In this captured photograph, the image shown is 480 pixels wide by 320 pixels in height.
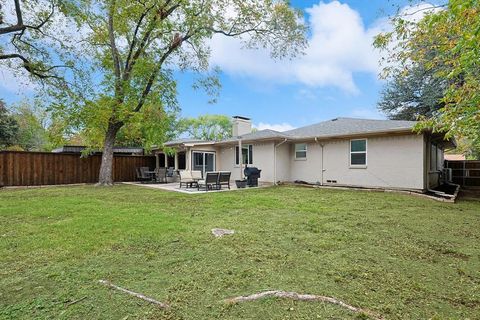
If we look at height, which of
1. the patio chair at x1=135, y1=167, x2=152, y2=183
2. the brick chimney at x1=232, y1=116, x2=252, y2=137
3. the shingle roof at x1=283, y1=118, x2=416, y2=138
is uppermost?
the brick chimney at x1=232, y1=116, x2=252, y2=137

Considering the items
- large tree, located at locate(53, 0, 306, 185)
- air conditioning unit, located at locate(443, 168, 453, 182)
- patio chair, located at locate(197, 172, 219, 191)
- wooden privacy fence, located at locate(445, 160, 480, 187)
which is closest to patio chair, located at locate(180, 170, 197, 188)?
patio chair, located at locate(197, 172, 219, 191)

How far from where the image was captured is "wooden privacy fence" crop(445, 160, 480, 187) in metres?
15.6

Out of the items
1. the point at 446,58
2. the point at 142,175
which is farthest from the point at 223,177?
the point at 446,58

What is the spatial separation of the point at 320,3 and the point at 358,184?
347 inches

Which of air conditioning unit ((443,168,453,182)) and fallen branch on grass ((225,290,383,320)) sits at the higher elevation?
air conditioning unit ((443,168,453,182))

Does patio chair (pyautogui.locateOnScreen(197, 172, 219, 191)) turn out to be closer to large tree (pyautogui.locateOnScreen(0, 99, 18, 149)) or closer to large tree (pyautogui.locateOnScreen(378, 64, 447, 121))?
large tree (pyautogui.locateOnScreen(378, 64, 447, 121))

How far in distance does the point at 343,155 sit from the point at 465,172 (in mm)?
9163

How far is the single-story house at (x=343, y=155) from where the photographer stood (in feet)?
36.3

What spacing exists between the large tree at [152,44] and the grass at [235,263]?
26.5ft

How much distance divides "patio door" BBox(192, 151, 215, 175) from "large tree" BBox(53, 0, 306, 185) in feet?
11.1

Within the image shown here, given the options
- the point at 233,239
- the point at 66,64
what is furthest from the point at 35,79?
the point at 233,239

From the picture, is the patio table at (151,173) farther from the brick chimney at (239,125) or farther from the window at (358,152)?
the window at (358,152)

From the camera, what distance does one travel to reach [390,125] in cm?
1167

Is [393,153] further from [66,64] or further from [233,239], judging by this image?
[66,64]
